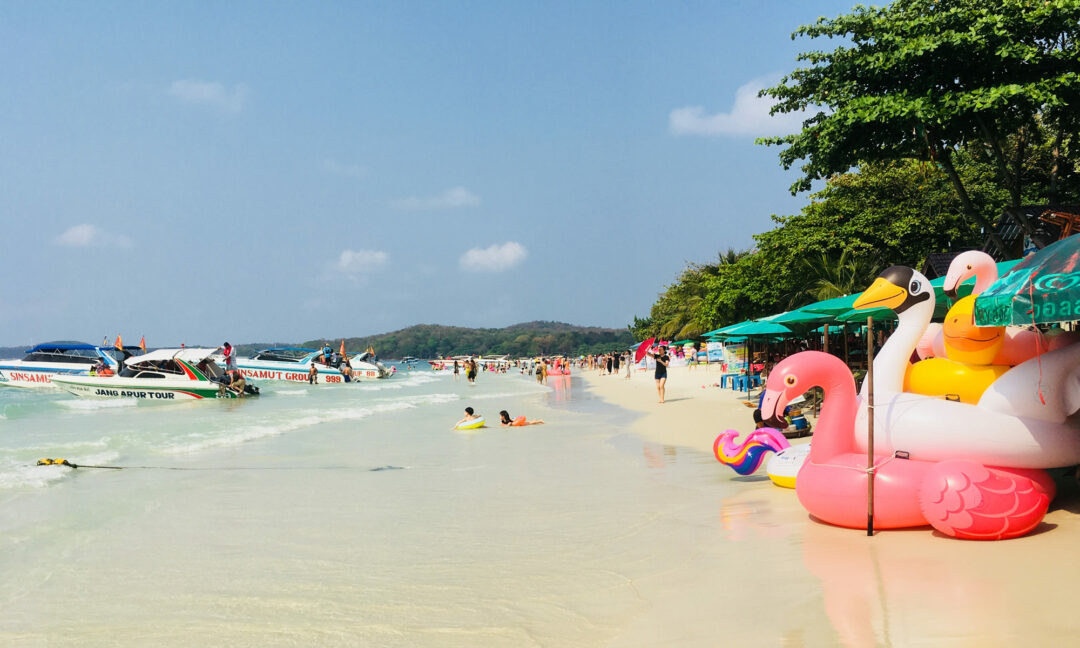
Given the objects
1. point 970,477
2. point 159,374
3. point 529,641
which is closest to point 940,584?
point 970,477

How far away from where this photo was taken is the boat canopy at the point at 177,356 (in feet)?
96.3

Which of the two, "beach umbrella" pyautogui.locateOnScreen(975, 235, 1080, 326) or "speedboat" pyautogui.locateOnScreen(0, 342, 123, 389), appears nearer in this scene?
"beach umbrella" pyautogui.locateOnScreen(975, 235, 1080, 326)

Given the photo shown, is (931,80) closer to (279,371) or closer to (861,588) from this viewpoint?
(861,588)

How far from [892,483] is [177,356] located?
29.3 metres

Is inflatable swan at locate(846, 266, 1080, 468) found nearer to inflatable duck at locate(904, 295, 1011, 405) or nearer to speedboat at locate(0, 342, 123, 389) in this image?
inflatable duck at locate(904, 295, 1011, 405)

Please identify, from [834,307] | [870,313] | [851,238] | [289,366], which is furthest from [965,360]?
[289,366]

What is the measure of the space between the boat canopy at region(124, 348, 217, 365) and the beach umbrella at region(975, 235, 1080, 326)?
2949cm

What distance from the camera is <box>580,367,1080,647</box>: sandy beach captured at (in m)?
3.84

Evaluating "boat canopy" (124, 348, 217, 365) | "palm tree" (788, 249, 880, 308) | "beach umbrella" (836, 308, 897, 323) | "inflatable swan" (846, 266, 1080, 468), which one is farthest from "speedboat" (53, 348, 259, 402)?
"inflatable swan" (846, 266, 1080, 468)

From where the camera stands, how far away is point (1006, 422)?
5.44 meters

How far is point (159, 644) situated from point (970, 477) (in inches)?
215

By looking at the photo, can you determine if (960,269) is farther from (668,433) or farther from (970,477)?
(668,433)

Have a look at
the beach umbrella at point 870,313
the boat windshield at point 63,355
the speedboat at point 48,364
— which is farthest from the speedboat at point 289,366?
the beach umbrella at point 870,313

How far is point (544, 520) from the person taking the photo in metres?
7.03
